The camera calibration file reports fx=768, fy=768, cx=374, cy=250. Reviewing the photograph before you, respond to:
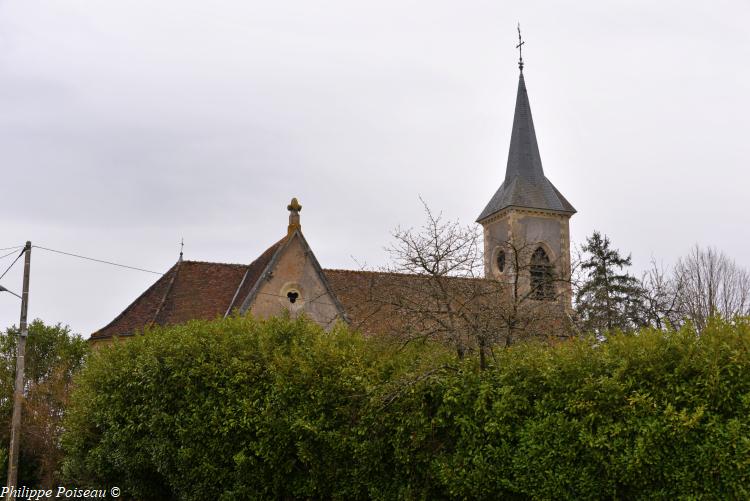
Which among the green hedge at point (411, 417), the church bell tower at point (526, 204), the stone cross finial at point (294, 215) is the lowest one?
the green hedge at point (411, 417)

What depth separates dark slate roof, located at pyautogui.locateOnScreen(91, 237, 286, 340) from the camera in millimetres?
26812

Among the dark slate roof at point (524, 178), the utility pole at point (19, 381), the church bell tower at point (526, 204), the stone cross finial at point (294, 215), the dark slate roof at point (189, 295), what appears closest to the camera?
the utility pole at point (19, 381)

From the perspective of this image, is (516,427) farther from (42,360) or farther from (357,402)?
(42,360)

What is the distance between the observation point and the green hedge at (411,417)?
8.86 metres

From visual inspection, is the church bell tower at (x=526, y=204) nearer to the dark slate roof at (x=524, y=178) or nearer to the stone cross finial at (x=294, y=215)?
the dark slate roof at (x=524, y=178)

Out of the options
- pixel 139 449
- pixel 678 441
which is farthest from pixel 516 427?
pixel 139 449

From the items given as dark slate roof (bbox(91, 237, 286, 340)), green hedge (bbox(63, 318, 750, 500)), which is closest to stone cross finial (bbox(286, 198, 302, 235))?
dark slate roof (bbox(91, 237, 286, 340))

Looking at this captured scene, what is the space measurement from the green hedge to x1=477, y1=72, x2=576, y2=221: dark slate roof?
29.3m

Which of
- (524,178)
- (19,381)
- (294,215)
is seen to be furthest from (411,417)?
(524,178)

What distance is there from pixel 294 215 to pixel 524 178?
782 inches

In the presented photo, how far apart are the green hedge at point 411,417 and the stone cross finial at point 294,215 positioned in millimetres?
11333

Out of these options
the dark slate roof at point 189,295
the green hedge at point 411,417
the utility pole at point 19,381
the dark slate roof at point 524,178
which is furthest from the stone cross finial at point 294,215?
the dark slate roof at point 524,178

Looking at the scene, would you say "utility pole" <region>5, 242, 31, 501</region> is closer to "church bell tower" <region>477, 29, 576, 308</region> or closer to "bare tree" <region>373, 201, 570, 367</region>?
"bare tree" <region>373, 201, 570, 367</region>

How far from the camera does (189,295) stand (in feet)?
90.4
